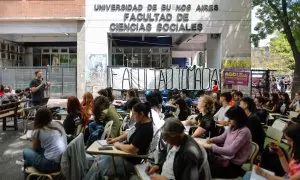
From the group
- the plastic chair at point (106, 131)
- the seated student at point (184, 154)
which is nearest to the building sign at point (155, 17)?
the plastic chair at point (106, 131)

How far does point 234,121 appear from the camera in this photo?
5.63 m

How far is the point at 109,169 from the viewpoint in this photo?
582 centimetres

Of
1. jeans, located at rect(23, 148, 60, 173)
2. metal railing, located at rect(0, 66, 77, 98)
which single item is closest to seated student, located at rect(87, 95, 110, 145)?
jeans, located at rect(23, 148, 60, 173)

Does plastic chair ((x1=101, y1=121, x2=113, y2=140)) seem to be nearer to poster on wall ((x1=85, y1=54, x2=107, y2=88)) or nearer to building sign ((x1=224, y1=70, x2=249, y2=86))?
building sign ((x1=224, y1=70, x2=249, y2=86))

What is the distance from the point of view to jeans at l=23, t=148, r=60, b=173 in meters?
5.70

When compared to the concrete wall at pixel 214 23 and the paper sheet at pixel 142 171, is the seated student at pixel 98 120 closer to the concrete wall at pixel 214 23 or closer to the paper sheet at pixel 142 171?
the paper sheet at pixel 142 171

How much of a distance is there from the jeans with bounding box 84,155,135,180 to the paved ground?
212cm

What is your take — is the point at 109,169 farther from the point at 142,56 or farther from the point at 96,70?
the point at 142,56

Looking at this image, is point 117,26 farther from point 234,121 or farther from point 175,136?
point 175,136

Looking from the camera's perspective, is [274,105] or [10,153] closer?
[10,153]

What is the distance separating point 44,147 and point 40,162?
215mm

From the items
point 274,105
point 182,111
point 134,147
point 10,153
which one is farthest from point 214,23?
point 134,147

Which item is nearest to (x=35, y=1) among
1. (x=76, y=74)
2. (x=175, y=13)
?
(x=76, y=74)

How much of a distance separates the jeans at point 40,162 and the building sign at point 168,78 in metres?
15.1
